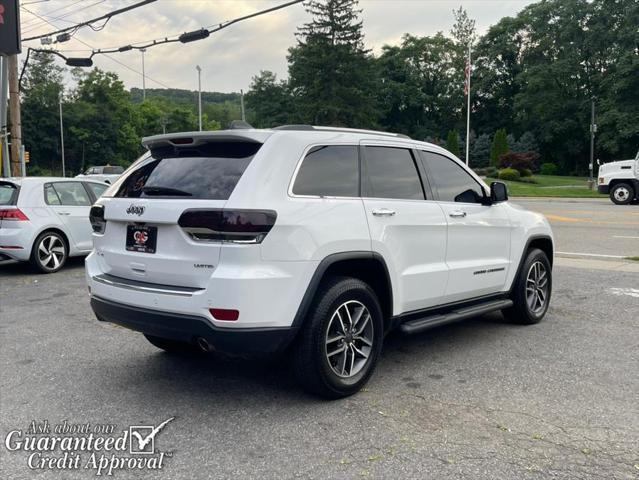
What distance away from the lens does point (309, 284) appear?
3859mm

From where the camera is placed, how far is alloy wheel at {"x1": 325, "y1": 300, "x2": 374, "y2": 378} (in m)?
4.11

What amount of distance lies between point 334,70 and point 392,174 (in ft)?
215

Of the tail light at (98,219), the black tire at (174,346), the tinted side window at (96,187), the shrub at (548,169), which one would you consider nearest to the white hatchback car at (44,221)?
the tinted side window at (96,187)

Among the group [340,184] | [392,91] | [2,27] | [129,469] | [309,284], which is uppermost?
[392,91]

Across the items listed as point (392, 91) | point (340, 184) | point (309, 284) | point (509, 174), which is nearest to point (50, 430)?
point (309, 284)

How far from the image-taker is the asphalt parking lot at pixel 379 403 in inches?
128

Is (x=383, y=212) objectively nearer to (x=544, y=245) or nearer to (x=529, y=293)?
(x=529, y=293)

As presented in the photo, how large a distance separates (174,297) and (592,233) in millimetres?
12995

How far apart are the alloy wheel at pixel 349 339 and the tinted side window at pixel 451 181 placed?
1.46 m

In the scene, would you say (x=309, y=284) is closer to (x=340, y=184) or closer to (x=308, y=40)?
(x=340, y=184)

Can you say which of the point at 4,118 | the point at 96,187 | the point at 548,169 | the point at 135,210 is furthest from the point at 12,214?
the point at 548,169

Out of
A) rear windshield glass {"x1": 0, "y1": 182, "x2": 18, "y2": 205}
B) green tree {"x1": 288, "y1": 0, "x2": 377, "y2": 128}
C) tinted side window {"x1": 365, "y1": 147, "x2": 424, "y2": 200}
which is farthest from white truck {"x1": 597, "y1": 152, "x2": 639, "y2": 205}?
green tree {"x1": 288, "y1": 0, "x2": 377, "y2": 128}

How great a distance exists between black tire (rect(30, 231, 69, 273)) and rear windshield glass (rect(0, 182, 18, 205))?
0.70 m

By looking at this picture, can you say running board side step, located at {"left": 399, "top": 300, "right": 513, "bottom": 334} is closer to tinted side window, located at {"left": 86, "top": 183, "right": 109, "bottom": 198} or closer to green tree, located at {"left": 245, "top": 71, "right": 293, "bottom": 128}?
tinted side window, located at {"left": 86, "top": 183, "right": 109, "bottom": 198}
